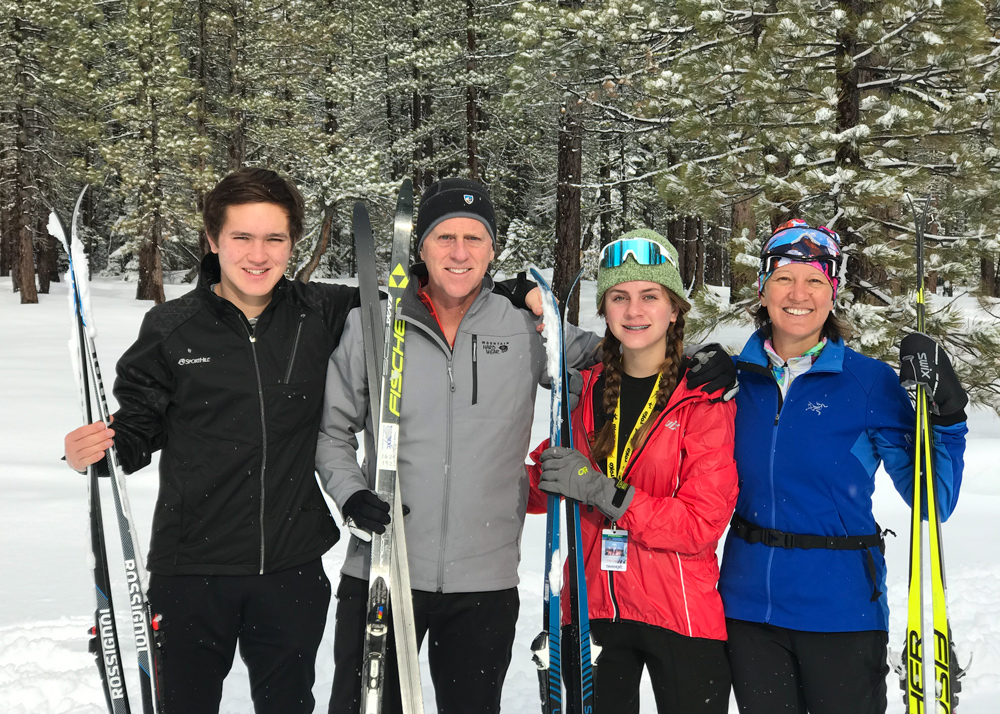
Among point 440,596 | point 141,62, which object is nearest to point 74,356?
point 440,596

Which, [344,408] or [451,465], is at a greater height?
[344,408]

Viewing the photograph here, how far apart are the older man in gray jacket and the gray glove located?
0.16m

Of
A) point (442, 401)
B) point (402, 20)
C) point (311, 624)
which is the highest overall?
point (402, 20)

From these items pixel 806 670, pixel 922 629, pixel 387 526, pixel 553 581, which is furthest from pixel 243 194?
pixel 922 629

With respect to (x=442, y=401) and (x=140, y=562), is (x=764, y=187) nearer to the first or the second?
(x=442, y=401)

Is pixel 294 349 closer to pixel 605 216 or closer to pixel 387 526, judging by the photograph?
pixel 387 526

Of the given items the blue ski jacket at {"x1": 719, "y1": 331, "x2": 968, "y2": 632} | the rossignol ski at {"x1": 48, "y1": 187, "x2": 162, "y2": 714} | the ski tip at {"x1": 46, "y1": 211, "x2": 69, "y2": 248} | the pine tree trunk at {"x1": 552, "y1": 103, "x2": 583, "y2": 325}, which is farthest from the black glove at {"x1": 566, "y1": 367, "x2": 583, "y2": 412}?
the pine tree trunk at {"x1": 552, "y1": 103, "x2": 583, "y2": 325}

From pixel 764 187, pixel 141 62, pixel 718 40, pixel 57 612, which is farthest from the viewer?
pixel 141 62

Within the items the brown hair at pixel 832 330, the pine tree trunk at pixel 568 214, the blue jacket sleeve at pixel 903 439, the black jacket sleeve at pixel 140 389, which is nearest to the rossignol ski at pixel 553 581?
the brown hair at pixel 832 330

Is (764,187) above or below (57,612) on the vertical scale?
above

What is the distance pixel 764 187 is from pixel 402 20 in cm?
1695

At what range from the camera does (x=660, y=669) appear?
2.14 meters

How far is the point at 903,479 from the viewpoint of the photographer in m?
2.24

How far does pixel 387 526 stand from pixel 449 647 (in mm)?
411
